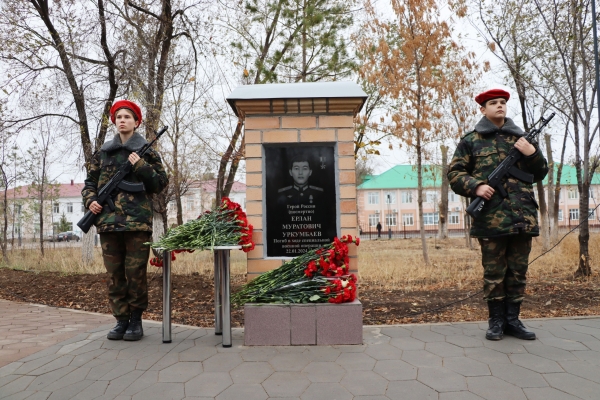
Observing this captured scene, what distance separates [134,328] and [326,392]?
1.99m

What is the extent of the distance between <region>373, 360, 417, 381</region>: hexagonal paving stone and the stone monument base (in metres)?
0.45

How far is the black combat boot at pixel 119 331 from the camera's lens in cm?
362

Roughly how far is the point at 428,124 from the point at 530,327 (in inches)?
263

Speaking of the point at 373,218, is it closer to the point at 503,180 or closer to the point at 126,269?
the point at 503,180

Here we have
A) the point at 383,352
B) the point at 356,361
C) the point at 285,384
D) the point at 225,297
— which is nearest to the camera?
the point at 285,384

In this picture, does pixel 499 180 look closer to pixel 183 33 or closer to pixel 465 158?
pixel 465 158

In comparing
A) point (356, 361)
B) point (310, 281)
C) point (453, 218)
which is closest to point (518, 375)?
point (356, 361)

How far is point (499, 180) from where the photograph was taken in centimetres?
338

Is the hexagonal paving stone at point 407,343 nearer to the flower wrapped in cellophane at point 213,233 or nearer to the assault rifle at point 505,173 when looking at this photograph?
the assault rifle at point 505,173

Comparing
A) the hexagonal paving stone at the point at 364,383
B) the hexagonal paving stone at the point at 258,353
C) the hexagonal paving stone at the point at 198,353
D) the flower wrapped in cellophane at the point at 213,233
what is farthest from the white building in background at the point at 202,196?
the hexagonal paving stone at the point at 364,383

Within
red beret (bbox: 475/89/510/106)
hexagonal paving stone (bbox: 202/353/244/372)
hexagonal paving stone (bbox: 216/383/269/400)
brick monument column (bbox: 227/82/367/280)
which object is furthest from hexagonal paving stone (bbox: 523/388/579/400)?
red beret (bbox: 475/89/510/106)

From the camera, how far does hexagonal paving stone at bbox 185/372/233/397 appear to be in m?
2.48

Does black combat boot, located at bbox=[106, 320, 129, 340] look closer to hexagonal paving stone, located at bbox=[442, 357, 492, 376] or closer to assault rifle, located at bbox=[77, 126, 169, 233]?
assault rifle, located at bbox=[77, 126, 169, 233]

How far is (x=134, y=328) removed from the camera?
3.63 m
